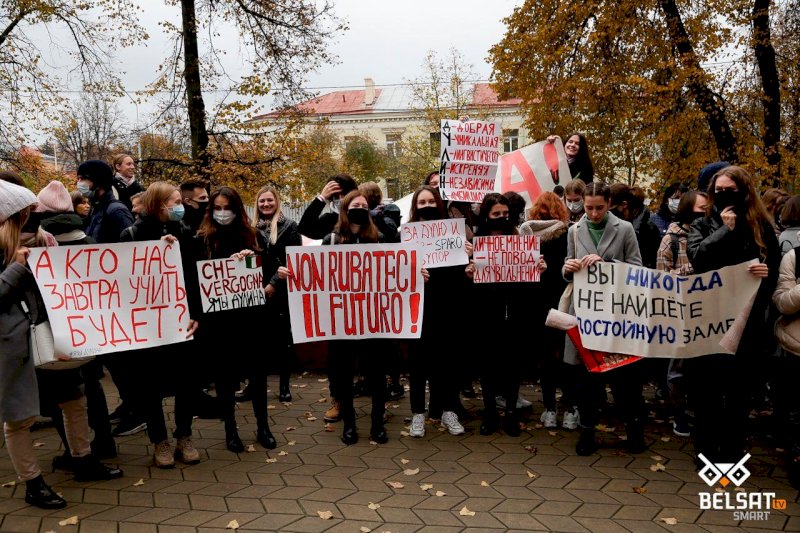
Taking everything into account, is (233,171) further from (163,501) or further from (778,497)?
(778,497)

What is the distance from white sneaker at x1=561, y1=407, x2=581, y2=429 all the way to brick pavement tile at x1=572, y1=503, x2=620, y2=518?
4.94ft

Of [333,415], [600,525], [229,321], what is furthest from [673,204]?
[229,321]

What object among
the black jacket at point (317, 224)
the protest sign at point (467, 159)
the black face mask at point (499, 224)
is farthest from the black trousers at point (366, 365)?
the protest sign at point (467, 159)

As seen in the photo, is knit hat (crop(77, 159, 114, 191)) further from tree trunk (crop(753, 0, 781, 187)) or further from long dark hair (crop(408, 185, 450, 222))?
tree trunk (crop(753, 0, 781, 187))

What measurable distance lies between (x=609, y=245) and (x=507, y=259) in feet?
2.78

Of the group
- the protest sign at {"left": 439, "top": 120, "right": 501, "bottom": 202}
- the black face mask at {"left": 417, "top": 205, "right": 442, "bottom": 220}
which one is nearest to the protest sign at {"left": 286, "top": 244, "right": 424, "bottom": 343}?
the black face mask at {"left": 417, "top": 205, "right": 442, "bottom": 220}

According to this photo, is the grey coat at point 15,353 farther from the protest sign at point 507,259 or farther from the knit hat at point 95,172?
the protest sign at point 507,259

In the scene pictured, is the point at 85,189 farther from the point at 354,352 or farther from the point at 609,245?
the point at 609,245

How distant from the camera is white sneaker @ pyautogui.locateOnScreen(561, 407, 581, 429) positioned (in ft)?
18.5

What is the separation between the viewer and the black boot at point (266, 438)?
5289 millimetres

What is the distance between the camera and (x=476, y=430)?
224 inches

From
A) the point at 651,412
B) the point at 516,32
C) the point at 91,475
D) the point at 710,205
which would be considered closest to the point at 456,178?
the point at 710,205

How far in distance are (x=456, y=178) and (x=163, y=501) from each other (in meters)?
3.85

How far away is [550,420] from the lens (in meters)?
5.70
